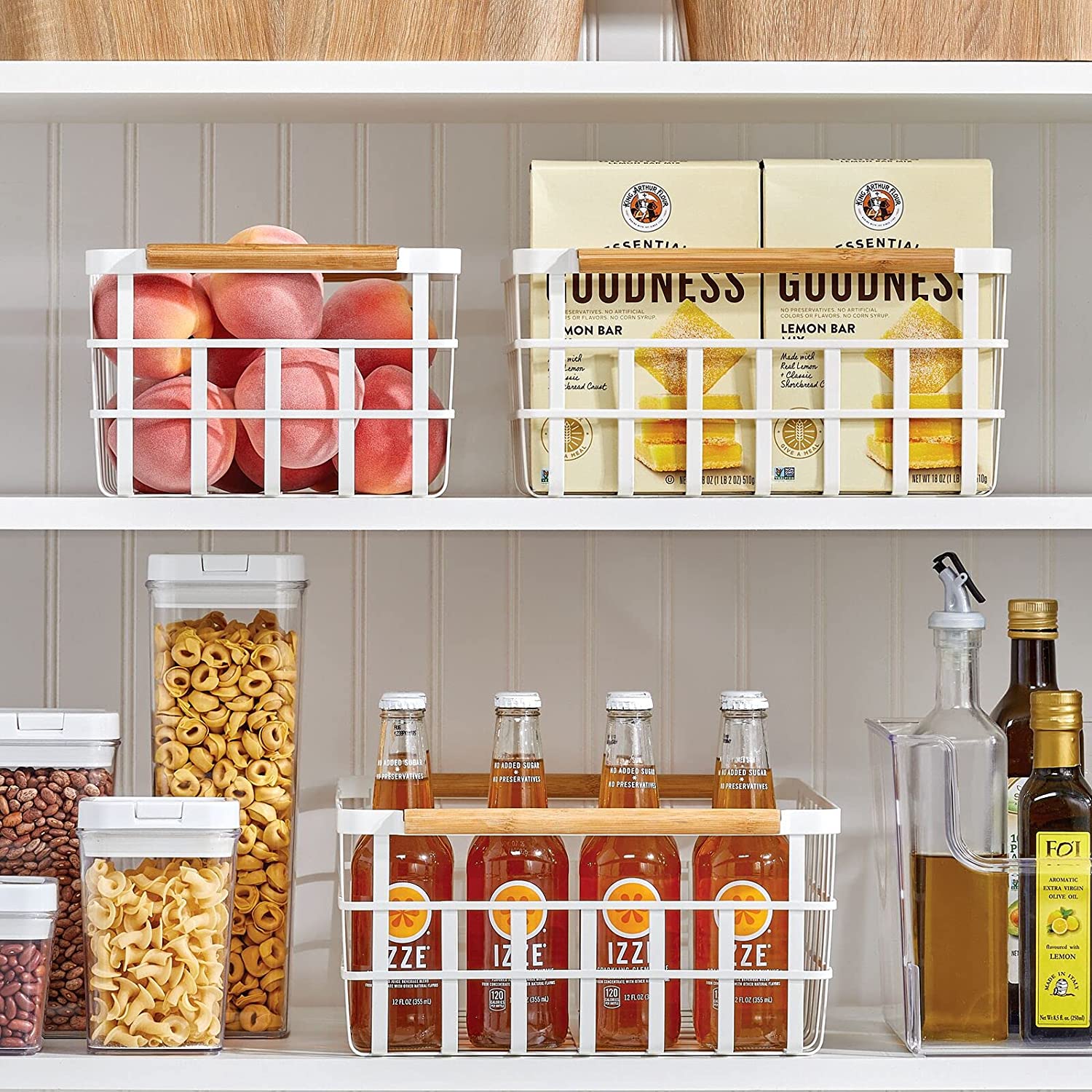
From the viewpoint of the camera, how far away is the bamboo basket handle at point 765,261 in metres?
0.92

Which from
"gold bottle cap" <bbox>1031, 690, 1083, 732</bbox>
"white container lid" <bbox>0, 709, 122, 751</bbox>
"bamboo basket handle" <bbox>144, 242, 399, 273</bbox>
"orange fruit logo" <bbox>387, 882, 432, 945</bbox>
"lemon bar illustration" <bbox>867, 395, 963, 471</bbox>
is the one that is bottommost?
"orange fruit logo" <bbox>387, 882, 432, 945</bbox>

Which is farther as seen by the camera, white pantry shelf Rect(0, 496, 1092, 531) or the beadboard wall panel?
the beadboard wall panel

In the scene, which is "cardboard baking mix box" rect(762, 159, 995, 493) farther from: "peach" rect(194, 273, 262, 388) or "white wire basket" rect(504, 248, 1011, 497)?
"peach" rect(194, 273, 262, 388)

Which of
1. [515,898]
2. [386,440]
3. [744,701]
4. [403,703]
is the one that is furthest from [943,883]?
[386,440]

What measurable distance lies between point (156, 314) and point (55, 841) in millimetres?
402

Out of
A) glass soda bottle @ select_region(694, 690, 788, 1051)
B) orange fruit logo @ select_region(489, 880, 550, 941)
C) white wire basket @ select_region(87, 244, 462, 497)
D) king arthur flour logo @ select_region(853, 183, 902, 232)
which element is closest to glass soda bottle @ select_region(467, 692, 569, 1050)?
orange fruit logo @ select_region(489, 880, 550, 941)

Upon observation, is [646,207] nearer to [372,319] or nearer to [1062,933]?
[372,319]

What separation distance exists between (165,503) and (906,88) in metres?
0.63

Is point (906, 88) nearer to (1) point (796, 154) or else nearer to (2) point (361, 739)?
(1) point (796, 154)

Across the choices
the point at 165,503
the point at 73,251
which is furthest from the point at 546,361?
the point at 73,251

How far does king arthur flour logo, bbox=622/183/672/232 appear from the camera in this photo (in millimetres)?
948

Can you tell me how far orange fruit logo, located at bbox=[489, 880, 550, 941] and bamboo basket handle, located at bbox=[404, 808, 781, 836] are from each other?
45 mm

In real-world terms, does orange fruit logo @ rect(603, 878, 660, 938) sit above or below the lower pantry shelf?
above

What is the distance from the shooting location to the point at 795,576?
3.98 feet
